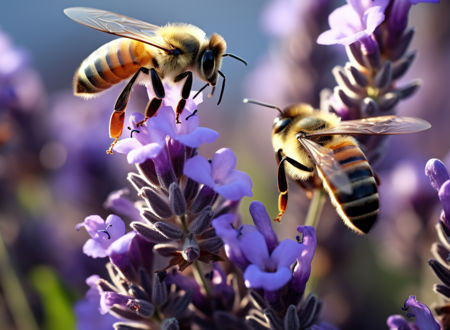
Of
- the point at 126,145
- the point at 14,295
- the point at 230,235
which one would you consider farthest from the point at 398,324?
the point at 14,295

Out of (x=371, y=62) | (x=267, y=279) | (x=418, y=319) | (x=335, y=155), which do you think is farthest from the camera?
(x=371, y=62)

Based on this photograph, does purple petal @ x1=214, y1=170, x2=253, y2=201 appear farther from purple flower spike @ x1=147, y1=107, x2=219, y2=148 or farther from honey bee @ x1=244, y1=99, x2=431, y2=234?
honey bee @ x1=244, y1=99, x2=431, y2=234

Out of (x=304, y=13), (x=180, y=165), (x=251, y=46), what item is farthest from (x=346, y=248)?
(x=251, y=46)

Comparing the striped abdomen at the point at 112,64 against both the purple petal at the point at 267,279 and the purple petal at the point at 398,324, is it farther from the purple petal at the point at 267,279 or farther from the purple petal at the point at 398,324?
the purple petal at the point at 398,324

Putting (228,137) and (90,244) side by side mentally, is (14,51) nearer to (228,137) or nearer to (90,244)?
(90,244)

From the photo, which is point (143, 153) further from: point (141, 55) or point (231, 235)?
point (141, 55)

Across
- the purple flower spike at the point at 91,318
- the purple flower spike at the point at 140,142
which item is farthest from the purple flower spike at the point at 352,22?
the purple flower spike at the point at 91,318
